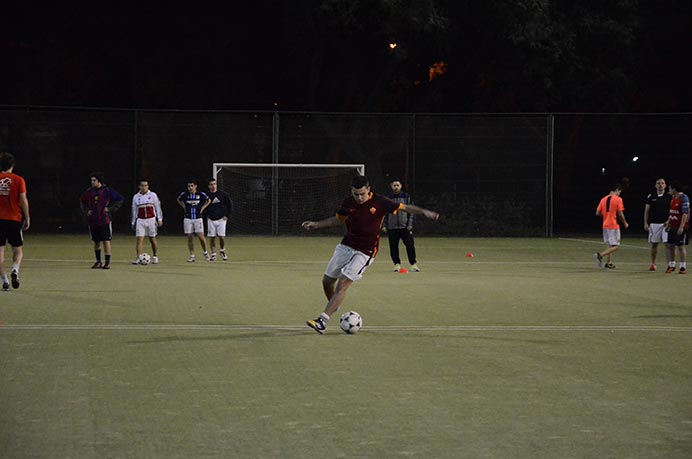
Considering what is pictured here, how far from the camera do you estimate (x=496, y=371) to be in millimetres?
9461

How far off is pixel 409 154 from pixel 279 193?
453cm

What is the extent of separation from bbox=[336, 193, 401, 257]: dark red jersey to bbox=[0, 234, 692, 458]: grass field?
0.97m

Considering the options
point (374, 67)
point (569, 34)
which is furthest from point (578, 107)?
point (374, 67)

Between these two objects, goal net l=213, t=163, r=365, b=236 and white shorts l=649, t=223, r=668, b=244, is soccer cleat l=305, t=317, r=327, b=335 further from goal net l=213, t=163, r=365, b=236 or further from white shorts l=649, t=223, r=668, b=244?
goal net l=213, t=163, r=365, b=236

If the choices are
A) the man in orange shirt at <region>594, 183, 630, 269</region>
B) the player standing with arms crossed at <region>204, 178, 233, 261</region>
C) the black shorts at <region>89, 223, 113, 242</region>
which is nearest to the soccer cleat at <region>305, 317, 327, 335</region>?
the black shorts at <region>89, 223, 113, 242</region>

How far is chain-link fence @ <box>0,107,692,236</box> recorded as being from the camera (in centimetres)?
3428

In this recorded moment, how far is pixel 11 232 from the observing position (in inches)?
637

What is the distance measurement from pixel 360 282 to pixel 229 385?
9.87 meters

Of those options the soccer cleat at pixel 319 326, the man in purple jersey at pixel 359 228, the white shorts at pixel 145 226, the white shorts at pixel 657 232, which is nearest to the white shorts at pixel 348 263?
the man in purple jersey at pixel 359 228

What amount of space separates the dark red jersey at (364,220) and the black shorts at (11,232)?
238 inches

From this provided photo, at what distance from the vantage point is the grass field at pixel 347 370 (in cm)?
679

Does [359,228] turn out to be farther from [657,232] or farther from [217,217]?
[217,217]

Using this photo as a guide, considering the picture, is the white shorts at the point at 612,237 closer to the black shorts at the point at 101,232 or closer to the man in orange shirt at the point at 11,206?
the black shorts at the point at 101,232

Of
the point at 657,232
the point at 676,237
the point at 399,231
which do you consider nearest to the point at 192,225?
the point at 399,231
